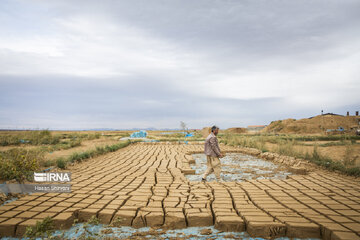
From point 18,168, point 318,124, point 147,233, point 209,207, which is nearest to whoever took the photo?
point 147,233

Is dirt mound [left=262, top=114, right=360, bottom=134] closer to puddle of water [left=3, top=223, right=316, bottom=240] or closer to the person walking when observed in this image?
the person walking

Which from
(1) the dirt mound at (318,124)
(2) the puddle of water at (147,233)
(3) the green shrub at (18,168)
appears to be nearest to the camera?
(2) the puddle of water at (147,233)

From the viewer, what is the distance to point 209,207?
10.4 ft

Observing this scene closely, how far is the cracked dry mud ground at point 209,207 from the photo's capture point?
8.72 feet

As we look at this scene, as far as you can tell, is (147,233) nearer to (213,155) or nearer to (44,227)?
(44,227)

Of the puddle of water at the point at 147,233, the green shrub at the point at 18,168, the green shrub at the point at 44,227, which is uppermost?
the green shrub at the point at 18,168

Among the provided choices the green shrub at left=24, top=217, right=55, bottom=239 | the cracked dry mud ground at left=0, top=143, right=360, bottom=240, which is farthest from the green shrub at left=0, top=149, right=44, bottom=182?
the green shrub at left=24, top=217, right=55, bottom=239

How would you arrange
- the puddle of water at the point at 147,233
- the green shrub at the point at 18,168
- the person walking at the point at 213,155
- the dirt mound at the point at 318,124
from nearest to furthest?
the puddle of water at the point at 147,233
the green shrub at the point at 18,168
the person walking at the point at 213,155
the dirt mound at the point at 318,124

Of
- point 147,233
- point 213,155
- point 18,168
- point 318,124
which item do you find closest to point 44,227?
point 147,233

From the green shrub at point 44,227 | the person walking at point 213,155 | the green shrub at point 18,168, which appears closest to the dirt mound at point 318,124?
the person walking at point 213,155

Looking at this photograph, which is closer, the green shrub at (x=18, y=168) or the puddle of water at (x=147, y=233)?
the puddle of water at (x=147, y=233)

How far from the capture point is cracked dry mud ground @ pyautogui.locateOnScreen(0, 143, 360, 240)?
2658 mm

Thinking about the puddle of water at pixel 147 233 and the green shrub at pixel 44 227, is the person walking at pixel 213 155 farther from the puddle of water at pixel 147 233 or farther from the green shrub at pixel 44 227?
the green shrub at pixel 44 227

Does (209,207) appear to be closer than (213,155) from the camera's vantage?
Yes
